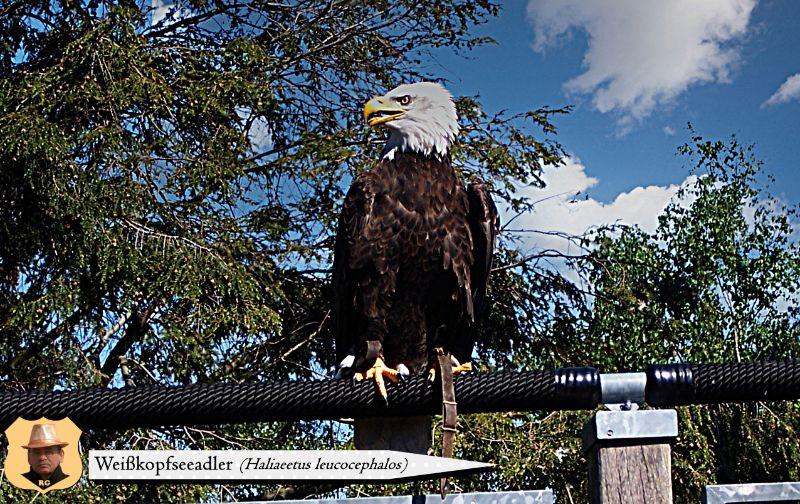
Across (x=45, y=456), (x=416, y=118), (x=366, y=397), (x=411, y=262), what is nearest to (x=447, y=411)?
(x=366, y=397)

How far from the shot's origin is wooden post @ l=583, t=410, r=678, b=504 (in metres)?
1.37

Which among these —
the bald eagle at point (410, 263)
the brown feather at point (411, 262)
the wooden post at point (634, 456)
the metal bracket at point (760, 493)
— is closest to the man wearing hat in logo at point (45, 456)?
the wooden post at point (634, 456)

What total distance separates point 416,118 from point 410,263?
827 mm

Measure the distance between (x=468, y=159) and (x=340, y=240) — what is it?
4942 millimetres

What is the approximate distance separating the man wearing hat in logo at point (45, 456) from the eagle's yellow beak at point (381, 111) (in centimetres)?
265

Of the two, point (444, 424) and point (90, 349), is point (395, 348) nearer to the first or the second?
point (444, 424)

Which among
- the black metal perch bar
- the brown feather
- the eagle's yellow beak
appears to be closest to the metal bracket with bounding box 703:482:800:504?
the black metal perch bar

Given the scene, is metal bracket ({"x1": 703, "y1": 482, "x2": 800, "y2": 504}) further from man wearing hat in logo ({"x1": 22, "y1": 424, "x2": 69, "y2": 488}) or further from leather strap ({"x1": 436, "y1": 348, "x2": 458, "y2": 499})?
man wearing hat in logo ({"x1": 22, "y1": 424, "x2": 69, "y2": 488})

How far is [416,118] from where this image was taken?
3.95 meters

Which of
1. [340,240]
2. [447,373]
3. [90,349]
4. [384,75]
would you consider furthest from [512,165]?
[447,373]

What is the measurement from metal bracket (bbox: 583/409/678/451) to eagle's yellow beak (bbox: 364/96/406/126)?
108 inches

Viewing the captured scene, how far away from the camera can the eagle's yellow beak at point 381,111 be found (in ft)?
→ 13.1
